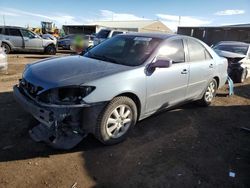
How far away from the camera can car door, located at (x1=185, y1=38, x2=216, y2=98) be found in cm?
483

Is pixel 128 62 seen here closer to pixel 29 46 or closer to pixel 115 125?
pixel 115 125

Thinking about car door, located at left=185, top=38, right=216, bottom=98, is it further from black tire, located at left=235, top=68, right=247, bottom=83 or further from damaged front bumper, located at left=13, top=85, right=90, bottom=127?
black tire, located at left=235, top=68, right=247, bottom=83

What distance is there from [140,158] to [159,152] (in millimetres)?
357

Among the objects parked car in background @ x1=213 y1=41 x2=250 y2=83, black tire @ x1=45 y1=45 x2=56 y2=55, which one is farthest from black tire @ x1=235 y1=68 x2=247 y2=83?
black tire @ x1=45 y1=45 x2=56 y2=55

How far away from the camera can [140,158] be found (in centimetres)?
341

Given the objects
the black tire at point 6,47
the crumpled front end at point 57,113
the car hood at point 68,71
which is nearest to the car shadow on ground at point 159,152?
Answer: the crumpled front end at point 57,113

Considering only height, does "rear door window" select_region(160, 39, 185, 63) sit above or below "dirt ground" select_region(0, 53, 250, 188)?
above

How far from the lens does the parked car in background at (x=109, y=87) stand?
315 cm

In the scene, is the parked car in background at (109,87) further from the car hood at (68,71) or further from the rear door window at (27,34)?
the rear door window at (27,34)

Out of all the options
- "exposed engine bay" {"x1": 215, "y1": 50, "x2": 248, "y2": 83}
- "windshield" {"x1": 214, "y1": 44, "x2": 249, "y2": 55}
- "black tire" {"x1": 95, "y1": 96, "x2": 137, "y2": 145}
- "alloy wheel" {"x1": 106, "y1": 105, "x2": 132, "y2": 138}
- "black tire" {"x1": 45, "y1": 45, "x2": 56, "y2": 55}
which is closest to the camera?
"black tire" {"x1": 95, "y1": 96, "x2": 137, "y2": 145}

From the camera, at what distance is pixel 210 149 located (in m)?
3.81

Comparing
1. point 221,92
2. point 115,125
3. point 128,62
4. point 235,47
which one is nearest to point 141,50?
point 128,62

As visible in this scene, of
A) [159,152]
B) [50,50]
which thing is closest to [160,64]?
[159,152]

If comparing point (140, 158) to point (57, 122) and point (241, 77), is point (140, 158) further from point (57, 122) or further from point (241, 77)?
point (241, 77)
